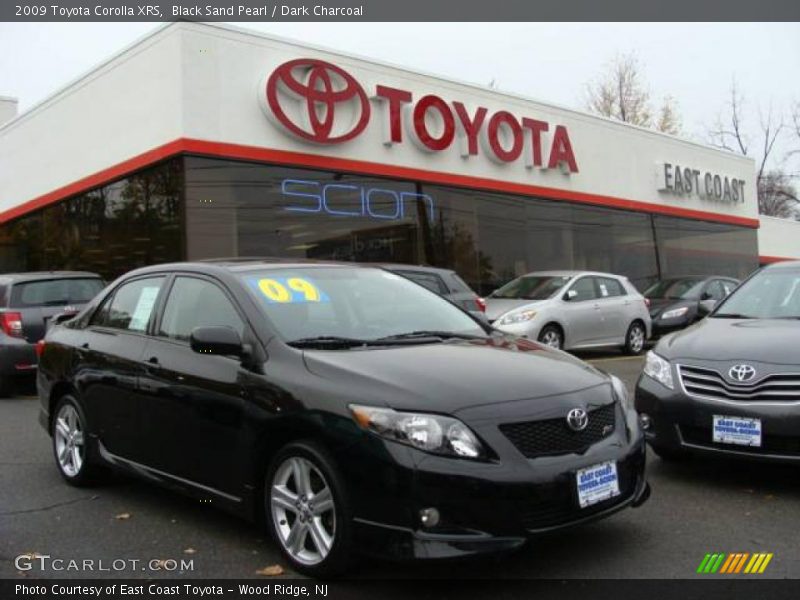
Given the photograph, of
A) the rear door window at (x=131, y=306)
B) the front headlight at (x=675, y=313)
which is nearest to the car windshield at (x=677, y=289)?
the front headlight at (x=675, y=313)

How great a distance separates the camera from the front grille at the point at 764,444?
4.86 m

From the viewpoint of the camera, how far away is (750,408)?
499 centimetres

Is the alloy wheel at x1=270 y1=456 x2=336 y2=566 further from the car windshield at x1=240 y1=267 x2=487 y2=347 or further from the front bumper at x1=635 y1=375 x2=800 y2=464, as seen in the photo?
the front bumper at x1=635 y1=375 x2=800 y2=464

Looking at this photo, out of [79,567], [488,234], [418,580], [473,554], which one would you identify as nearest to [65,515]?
[79,567]

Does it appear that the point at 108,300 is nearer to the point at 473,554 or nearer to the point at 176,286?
the point at 176,286

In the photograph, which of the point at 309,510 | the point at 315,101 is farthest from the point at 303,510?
Result: the point at 315,101

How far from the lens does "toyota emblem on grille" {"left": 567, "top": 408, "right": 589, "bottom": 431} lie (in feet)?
12.4

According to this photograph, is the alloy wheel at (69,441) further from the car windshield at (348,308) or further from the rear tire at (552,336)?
the rear tire at (552,336)

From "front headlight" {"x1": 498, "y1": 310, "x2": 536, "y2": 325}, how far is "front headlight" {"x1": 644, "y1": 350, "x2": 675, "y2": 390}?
658 cm

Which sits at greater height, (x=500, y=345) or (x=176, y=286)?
(x=176, y=286)

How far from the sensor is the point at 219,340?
4160mm

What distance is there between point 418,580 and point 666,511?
1.74m

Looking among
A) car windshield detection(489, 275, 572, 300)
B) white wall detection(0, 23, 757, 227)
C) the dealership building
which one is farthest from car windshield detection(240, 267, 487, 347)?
white wall detection(0, 23, 757, 227)

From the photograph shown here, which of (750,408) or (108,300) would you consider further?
(108,300)
